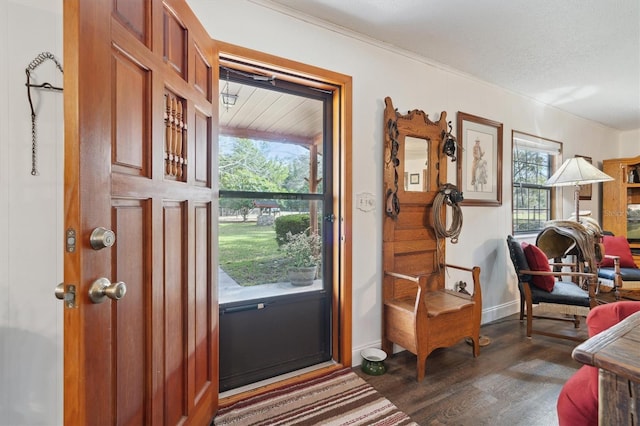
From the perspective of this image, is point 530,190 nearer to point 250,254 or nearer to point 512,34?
point 512,34

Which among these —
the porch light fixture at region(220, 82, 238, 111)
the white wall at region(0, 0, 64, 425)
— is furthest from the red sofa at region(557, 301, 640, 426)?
the porch light fixture at region(220, 82, 238, 111)

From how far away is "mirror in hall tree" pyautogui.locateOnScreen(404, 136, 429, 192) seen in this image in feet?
7.79

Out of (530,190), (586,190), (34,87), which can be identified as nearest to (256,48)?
(34,87)

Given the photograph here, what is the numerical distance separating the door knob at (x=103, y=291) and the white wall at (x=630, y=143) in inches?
266

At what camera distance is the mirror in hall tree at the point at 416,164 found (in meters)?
2.37

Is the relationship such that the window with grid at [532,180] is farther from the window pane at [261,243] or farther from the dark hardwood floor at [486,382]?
the window pane at [261,243]

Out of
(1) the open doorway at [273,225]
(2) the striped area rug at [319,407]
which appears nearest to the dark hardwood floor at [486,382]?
(2) the striped area rug at [319,407]

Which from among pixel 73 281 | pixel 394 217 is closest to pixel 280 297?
pixel 394 217

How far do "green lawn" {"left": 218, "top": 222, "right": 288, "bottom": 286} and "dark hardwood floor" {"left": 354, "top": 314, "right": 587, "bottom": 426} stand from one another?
3.18 feet

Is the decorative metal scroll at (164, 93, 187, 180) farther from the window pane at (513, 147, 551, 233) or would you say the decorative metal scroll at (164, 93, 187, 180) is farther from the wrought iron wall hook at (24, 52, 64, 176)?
the window pane at (513, 147, 551, 233)

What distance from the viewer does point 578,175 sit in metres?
2.96

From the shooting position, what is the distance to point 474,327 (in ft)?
7.20

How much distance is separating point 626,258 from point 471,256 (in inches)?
88.6

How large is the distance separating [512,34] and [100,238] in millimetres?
2853
